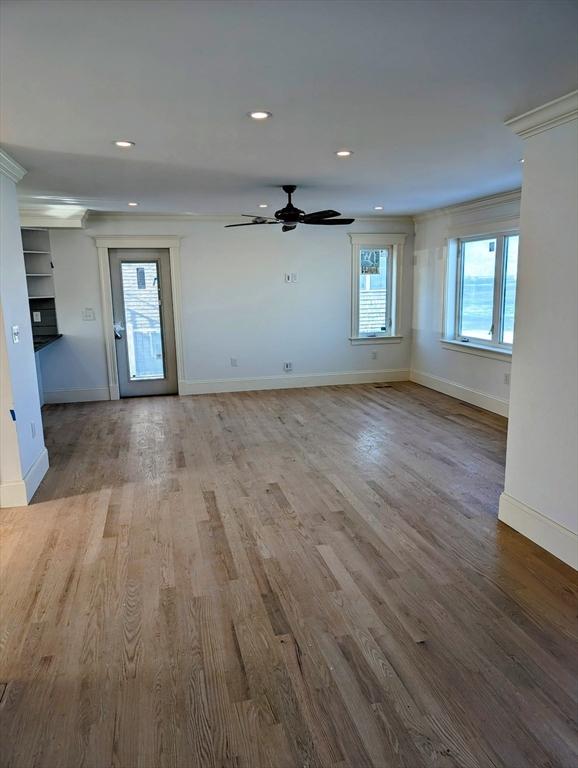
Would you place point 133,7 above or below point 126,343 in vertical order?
above

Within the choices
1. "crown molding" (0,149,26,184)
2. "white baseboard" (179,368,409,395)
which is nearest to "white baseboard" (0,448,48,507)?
"crown molding" (0,149,26,184)

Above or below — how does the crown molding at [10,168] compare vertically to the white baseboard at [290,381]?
above

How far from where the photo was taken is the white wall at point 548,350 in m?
2.69

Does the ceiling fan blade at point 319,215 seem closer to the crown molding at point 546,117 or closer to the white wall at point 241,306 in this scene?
the crown molding at point 546,117

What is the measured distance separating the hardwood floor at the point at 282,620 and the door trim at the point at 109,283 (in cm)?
274

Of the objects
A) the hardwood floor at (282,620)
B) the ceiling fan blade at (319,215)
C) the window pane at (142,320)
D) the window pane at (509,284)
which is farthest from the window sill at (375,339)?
the hardwood floor at (282,620)

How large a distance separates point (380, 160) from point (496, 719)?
3.51m

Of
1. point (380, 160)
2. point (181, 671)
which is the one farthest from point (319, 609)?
point (380, 160)

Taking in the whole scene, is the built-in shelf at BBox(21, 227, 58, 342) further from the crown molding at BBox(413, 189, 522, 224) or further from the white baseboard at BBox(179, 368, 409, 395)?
the crown molding at BBox(413, 189, 522, 224)

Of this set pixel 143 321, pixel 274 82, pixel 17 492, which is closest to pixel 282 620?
pixel 17 492

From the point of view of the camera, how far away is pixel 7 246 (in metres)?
3.63

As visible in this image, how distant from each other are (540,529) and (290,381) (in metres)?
4.97

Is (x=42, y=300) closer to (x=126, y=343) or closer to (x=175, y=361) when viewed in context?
(x=126, y=343)

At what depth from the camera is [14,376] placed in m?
3.63
